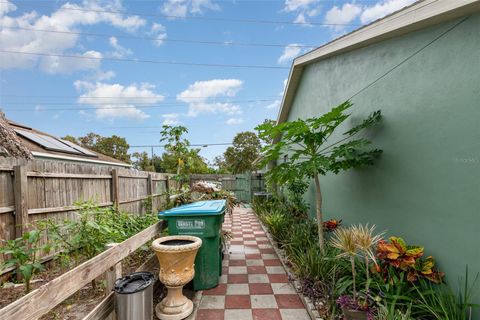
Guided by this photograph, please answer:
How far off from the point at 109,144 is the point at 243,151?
70.2ft

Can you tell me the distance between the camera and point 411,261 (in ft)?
8.24

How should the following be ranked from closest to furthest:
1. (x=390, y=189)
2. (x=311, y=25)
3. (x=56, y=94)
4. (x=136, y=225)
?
(x=390, y=189) → (x=136, y=225) → (x=311, y=25) → (x=56, y=94)

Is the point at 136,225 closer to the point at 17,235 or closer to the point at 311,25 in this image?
the point at 17,235

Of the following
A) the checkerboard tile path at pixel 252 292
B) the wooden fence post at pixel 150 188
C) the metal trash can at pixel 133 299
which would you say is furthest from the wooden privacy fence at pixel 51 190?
the checkerboard tile path at pixel 252 292

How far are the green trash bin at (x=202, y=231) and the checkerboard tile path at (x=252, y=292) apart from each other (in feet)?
0.80

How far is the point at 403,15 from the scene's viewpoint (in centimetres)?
282

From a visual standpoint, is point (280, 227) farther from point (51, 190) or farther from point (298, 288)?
point (51, 190)

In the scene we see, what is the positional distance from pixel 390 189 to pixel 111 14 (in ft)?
38.3

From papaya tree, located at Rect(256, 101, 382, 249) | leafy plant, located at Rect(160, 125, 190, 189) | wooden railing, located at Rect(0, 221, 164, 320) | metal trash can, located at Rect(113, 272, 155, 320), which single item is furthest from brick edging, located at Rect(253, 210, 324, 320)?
leafy plant, located at Rect(160, 125, 190, 189)

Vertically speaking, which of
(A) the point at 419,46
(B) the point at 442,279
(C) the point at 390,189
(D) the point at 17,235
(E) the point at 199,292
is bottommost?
(E) the point at 199,292

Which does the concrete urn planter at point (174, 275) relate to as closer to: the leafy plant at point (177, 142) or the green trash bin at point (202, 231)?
the green trash bin at point (202, 231)

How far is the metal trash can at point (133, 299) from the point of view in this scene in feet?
7.09

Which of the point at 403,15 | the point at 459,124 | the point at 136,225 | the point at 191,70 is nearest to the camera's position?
the point at 459,124

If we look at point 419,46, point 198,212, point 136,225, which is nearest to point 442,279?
point 419,46
